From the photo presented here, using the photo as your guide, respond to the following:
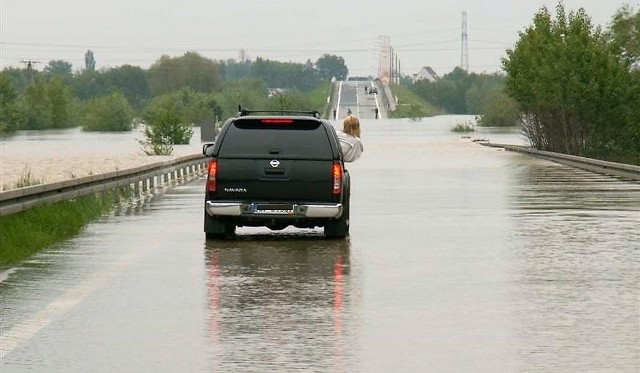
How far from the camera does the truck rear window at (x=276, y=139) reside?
68.9 ft

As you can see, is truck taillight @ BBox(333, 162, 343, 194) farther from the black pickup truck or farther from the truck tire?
the truck tire

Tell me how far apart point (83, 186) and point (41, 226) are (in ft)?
17.3

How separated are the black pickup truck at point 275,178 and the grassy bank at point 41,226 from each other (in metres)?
2.46

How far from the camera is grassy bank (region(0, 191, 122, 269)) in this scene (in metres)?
19.4

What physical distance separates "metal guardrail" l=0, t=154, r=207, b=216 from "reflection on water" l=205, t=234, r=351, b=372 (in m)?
2.86

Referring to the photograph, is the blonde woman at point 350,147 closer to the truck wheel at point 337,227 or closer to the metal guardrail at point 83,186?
the truck wheel at point 337,227

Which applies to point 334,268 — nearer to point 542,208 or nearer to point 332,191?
point 332,191

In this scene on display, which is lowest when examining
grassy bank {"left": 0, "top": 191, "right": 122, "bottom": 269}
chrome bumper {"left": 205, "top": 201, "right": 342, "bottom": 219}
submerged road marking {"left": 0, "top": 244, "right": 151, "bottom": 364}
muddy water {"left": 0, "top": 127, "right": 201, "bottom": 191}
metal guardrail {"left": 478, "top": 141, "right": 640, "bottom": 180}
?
muddy water {"left": 0, "top": 127, "right": 201, "bottom": 191}

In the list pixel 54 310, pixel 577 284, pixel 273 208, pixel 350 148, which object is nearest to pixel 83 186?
pixel 350 148

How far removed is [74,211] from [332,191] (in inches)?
238

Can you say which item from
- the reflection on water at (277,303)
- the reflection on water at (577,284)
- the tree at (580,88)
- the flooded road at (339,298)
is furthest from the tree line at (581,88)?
the reflection on water at (277,303)

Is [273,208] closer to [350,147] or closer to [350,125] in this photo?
[350,147]

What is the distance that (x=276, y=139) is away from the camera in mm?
21094

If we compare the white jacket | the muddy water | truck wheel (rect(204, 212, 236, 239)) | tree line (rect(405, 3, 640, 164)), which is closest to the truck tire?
truck wheel (rect(204, 212, 236, 239))
